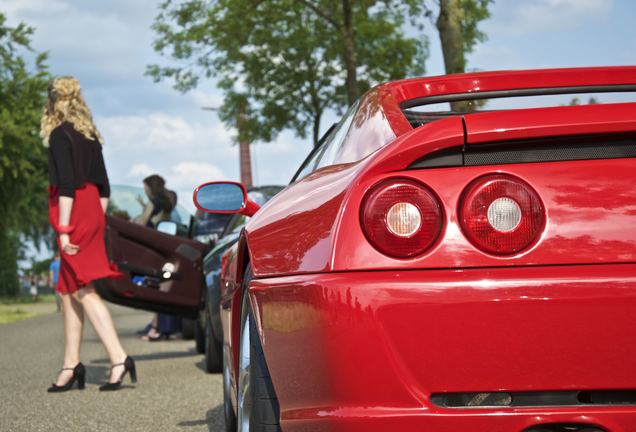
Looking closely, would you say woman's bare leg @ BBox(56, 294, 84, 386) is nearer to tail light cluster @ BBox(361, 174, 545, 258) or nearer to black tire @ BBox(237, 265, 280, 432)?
black tire @ BBox(237, 265, 280, 432)

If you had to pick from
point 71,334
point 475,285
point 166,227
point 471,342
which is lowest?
point 71,334

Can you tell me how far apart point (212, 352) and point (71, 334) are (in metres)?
1.22

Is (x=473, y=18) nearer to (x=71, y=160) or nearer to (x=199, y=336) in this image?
(x=199, y=336)

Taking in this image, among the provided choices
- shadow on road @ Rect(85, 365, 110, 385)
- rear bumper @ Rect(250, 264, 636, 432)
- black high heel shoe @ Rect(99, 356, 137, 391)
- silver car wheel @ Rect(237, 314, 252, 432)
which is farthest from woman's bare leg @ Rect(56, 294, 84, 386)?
rear bumper @ Rect(250, 264, 636, 432)

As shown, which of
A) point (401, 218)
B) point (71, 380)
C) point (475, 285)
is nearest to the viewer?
point (475, 285)

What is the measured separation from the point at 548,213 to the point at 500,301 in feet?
0.79

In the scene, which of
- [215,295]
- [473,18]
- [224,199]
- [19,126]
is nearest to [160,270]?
[215,295]

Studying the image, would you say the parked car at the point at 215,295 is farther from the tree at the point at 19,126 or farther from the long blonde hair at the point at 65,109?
the tree at the point at 19,126

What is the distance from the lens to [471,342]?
7.72 ft

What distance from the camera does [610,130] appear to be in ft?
7.98

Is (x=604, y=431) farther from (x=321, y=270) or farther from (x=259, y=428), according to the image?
(x=259, y=428)

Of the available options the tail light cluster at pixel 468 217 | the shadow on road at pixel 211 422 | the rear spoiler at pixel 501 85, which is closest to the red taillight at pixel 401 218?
the tail light cluster at pixel 468 217

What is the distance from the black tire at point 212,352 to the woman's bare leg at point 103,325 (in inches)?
30.5

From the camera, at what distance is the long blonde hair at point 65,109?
276 inches
